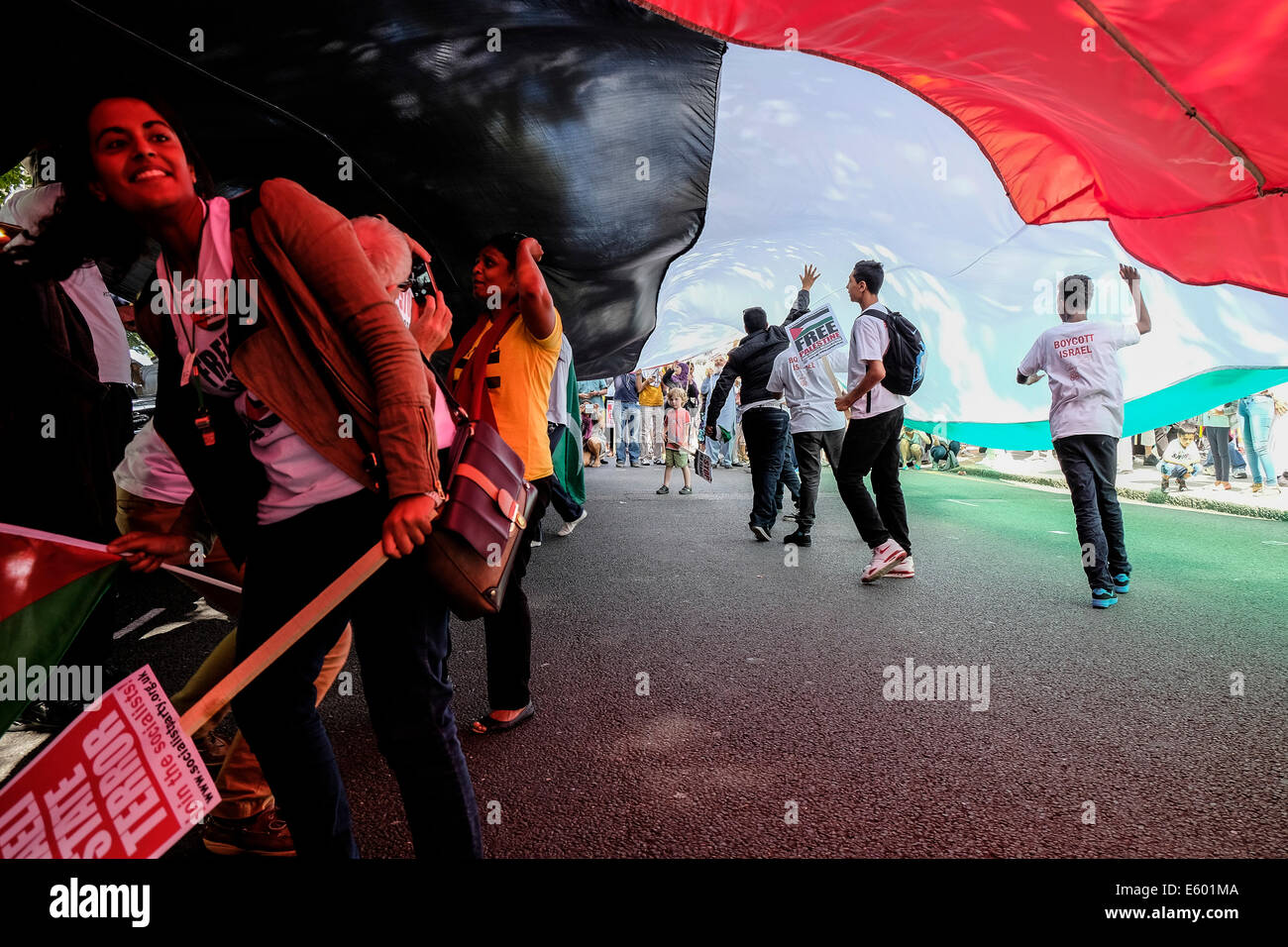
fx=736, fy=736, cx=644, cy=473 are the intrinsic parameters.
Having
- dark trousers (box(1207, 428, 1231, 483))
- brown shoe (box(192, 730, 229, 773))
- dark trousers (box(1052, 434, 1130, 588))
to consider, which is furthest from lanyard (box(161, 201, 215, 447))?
dark trousers (box(1207, 428, 1231, 483))

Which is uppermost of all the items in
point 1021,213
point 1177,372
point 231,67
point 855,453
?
point 231,67

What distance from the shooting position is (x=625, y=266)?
560 cm

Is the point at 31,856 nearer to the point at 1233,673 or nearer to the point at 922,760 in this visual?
the point at 922,760

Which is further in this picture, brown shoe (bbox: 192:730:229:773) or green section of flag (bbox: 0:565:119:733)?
brown shoe (bbox: 192:730:229:773)

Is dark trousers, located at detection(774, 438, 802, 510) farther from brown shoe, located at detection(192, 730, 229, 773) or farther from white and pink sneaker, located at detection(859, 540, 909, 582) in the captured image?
brown shoe, located at detection(192, 730, 229, 773)

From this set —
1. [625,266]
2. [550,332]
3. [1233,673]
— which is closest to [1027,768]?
[1233,673]

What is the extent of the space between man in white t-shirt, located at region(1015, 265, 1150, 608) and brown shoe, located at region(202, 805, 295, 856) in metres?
4.70

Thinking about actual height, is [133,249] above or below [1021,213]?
below

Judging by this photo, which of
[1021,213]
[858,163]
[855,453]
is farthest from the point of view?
[855,453]

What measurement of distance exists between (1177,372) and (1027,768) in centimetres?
357

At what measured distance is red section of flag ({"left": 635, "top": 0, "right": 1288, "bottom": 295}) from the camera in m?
1.86

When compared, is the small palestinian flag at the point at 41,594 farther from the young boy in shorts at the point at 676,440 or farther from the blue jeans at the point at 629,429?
the blue jeans at the point at 629,429

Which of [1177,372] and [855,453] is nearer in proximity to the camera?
[1177,372]

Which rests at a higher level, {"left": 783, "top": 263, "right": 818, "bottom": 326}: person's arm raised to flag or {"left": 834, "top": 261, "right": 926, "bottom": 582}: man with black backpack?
{"left": 783, "top": 263, "right": 818, "bottom": 326}: person's arm raised to flag
